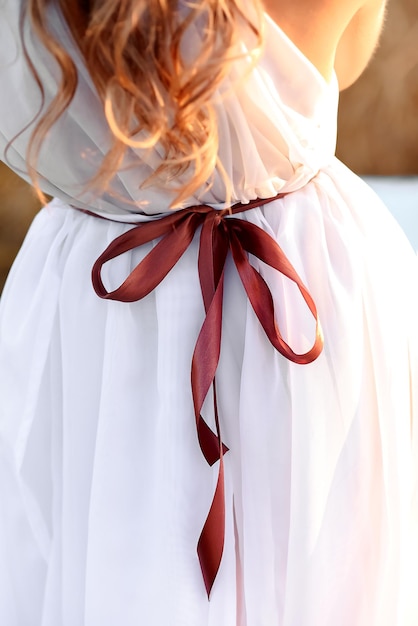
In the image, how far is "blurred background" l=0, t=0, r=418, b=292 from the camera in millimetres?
2264

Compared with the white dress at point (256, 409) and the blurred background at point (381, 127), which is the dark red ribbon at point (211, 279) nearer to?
the white dress at point (256, 409)

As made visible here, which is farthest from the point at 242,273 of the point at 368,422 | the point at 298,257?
the point at 368,422

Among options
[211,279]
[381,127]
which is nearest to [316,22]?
[211,279]

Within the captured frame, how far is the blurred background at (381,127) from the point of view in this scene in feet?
7.43

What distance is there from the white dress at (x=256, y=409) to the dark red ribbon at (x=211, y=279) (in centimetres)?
2

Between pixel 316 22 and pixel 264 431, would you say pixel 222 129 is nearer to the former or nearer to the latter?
pixel 316 22

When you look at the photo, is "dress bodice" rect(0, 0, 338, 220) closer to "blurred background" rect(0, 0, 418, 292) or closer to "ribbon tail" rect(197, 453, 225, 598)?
"ribbon tail" rect(197, 453, 225, 598)

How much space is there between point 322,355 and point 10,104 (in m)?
0.35

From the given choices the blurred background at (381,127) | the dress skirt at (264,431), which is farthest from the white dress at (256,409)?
the blurred background at (381,127)

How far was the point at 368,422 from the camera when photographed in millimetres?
646

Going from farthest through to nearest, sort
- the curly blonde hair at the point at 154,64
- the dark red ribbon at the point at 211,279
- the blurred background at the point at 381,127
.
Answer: the blurred background at the point at 381,127 → the dark red ribbon at the point at 211,279 → the curly blonde hair at the point at 154,64

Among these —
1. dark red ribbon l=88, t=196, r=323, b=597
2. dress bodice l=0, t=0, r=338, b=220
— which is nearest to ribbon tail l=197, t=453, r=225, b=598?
dark red ribbon l=88, t=196, r=323, b=597

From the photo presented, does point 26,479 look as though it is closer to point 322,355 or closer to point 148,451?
point 148,451

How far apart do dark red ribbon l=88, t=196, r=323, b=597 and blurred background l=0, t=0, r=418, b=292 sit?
67.3 inches
